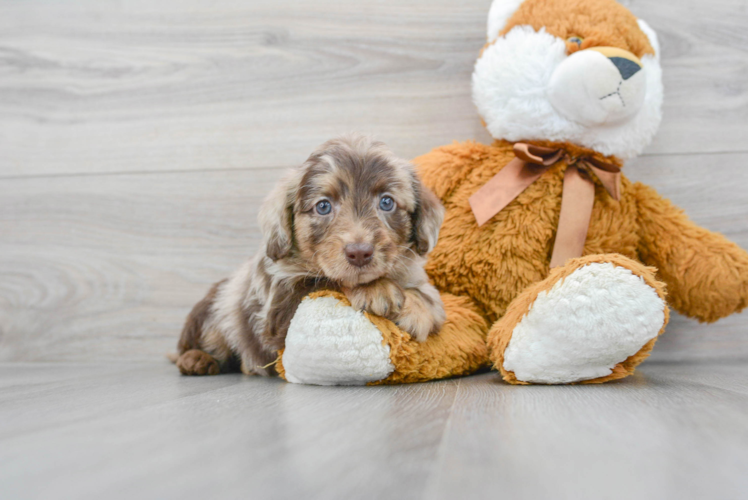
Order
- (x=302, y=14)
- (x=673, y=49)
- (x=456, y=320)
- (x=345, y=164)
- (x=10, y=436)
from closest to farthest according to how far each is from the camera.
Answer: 1. (x=10, y=436)
2. (x=345, y=164)
3. (x=456, y=320)
4. (x=673, y=49)
5. (x=302, y=14)

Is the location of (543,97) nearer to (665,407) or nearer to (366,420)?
(665,407)

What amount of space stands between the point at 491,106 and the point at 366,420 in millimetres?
1237

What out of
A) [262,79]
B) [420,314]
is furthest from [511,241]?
[262,79]

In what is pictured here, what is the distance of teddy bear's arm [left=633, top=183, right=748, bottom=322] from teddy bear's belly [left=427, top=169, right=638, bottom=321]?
6 centimetres

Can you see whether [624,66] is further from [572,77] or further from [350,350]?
[350,350]

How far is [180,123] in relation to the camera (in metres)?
2.43

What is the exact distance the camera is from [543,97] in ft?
5.88

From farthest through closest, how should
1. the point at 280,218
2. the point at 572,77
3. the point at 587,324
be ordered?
the point at 572,77 → the point at 280,218 → the point at 587,324

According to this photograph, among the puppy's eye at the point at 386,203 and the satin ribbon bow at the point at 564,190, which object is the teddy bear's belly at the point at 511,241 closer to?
the satin ribbon bow at the point at 564,190

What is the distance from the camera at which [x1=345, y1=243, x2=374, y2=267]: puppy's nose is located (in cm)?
140

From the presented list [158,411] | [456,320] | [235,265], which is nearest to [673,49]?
[456,320]

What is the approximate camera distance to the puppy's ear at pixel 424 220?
163cm

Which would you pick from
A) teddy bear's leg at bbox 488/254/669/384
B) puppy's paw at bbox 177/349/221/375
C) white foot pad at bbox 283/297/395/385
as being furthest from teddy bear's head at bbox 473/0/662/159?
puppy's paw at bbox 177/349/221/375

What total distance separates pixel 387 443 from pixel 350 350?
0.54 metres
